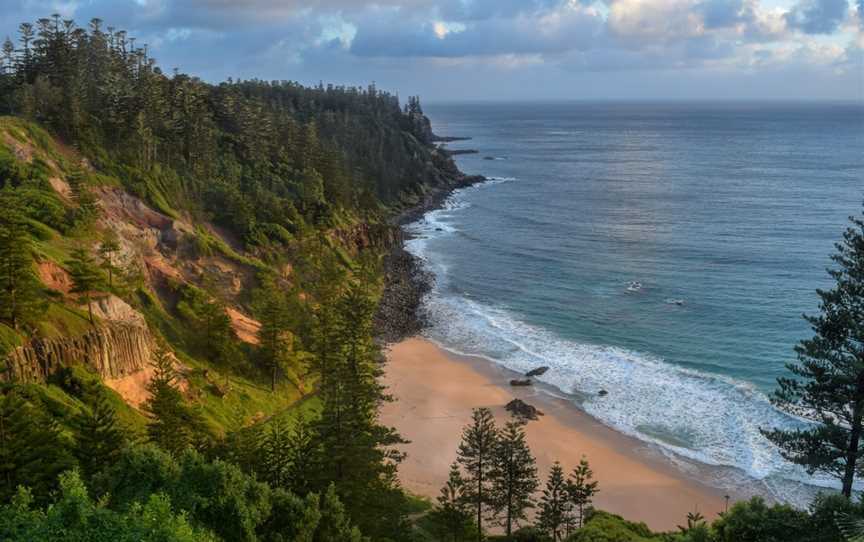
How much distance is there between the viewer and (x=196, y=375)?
42.1 meters

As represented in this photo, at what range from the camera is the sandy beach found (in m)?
38.6

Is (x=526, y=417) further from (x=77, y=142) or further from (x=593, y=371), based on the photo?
(x=77, y=142)

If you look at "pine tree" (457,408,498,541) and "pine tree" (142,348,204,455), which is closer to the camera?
"pine tree" (142,348,204,455)

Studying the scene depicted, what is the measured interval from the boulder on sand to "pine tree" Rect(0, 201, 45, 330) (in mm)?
31607

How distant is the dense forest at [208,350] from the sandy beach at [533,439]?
4.76ft

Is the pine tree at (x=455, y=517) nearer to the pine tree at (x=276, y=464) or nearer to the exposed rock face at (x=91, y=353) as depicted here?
the pine tree at (x=276, y=464)

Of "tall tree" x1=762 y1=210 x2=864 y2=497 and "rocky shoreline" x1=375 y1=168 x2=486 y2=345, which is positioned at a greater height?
"tall tree" x1=762 y1=210 x2=864 y2=497

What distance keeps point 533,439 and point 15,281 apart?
106 feet

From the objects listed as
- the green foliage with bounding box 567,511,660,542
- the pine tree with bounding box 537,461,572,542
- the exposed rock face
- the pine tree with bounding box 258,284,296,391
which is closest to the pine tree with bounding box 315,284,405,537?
the pine tree with bounding box 537,461,572,542

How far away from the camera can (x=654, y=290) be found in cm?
7225

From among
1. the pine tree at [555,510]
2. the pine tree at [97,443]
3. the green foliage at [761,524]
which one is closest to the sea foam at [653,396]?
the pine tree at [555,510]

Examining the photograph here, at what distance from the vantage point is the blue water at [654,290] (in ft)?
159

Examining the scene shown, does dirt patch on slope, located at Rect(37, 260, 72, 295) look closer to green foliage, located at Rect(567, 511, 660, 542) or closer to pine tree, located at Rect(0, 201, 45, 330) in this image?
pine tree, located at Rect(0, 201, 45, 330)

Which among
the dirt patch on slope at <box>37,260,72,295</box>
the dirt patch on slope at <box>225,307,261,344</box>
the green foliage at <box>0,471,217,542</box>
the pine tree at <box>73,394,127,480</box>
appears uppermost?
the dirt patch on slope at <box>37,260,72,295</box>
